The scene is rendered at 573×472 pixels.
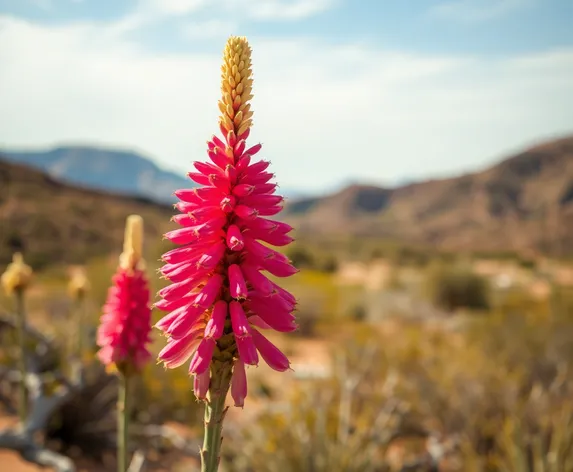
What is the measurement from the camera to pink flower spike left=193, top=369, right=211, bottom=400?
1.56 m

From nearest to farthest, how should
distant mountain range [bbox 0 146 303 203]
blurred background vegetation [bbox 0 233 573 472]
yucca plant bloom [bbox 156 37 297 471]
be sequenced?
1. yucca plant bloom [bbox 156 37 297 471]
2. blurred background vegetation [bbox 0 233 573 472]
3. distant mountain range [bbox 0 146 303 203]

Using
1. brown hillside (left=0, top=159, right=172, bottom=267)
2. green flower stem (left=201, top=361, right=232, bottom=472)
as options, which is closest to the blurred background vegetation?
green flower stem (left=201, top=361, right=232, bottom=472)

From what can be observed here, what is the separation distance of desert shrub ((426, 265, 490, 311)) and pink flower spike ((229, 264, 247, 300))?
73.5 ft

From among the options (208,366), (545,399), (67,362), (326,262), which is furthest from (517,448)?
(326,262)

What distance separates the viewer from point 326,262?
42.1 m

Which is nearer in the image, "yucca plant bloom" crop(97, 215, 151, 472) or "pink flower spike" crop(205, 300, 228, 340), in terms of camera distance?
"pink flower spike" crop(205, 300, 228, 340)

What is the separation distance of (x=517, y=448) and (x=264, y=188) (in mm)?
4178

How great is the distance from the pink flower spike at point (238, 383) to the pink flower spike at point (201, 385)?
0.11 m

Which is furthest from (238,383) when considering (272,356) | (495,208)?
(495,208)

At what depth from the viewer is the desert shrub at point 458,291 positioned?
23094 mm

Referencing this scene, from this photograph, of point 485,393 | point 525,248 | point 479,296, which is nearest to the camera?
point 485,393

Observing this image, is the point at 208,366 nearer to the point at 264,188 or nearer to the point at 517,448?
the point at 264,188

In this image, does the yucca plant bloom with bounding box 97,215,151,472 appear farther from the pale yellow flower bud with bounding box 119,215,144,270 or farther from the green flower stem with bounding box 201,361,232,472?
the green flower stem with bounding box 201,361,232,472

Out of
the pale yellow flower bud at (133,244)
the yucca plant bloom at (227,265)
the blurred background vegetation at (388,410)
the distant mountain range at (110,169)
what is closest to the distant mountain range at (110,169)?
the distant mountain range at (110,169)
